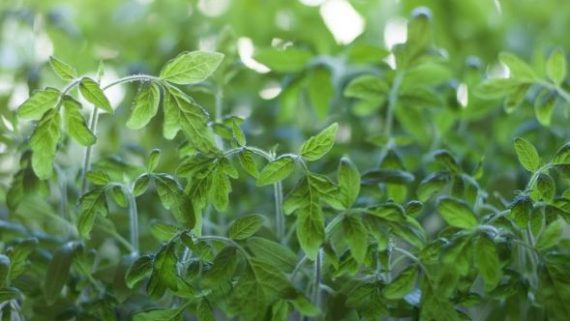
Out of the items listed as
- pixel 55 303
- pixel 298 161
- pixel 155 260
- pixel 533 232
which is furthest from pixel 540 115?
pixel 55 303

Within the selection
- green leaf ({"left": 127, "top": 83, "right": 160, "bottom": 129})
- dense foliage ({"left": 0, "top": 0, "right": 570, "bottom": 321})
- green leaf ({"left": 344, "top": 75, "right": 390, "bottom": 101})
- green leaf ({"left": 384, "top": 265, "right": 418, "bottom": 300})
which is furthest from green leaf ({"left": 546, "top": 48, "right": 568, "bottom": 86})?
green leaf ({"left": 127, "top": 83, "right": 160, "bottom": 129})

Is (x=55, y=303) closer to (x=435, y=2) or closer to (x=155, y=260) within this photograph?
(x=155, y=260)

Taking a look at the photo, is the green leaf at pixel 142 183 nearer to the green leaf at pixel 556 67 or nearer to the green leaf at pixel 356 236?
the green leaf at pixel 356 236

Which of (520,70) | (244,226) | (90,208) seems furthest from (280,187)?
(520,70)

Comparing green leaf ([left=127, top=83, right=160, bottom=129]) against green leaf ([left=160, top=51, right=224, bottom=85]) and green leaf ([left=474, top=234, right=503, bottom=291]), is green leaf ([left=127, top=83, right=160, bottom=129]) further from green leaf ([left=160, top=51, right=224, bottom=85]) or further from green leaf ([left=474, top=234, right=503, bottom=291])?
green leaf ([left=474, top=234, right=503, bottom=291])

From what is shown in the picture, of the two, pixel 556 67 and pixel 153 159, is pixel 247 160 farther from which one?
pixel 556 67

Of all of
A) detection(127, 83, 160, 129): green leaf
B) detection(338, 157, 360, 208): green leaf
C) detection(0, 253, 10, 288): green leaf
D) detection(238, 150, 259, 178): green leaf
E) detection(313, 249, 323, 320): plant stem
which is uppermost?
detection(127, 83, 160, 129): green leaf

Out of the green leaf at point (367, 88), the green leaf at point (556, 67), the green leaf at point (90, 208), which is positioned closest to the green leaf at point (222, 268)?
the green leaf at point (90, 208)

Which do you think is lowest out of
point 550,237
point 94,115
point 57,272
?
point 550,237
